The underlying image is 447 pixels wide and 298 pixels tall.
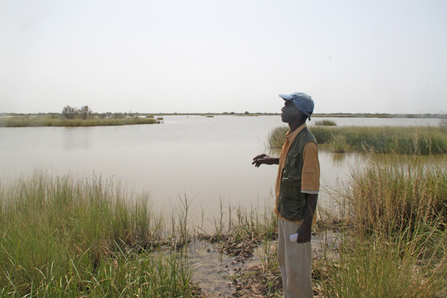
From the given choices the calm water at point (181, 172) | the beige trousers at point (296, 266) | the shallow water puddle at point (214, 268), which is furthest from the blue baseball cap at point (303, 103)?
the calm water at point (181, 172)

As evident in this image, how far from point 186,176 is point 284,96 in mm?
6894

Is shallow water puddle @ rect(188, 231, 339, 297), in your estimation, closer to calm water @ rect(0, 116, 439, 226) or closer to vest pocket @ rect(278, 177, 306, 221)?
vest pocket @ rect(278, 177, 306, 221)

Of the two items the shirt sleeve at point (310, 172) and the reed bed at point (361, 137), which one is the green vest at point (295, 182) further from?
the reed bed at point (361, 137)

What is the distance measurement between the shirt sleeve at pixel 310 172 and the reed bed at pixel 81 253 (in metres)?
1.31

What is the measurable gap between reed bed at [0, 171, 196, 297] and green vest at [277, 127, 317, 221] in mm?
1095

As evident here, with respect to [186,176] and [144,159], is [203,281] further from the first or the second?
[144,159]

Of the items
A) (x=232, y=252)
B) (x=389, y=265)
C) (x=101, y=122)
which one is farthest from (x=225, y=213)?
(x=101, y=122)

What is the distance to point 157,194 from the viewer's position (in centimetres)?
657

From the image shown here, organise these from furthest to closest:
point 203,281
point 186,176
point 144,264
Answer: point 186,176
point 203,281
point 144,264

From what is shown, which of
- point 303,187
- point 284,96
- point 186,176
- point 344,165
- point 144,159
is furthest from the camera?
point 144,159

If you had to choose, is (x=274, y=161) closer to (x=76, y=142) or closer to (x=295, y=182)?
(x=295, y=182)

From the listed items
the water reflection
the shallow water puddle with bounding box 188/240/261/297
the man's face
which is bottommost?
the shallow water puddle with bounding box 188/240/261/297

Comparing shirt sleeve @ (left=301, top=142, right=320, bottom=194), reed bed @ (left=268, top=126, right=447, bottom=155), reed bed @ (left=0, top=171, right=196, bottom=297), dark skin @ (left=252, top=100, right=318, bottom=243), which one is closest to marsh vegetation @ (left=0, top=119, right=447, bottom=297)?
reed bed @ (left=0, top=171, right=196, bottom=297)

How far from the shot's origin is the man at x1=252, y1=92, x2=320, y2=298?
71.0 inches
